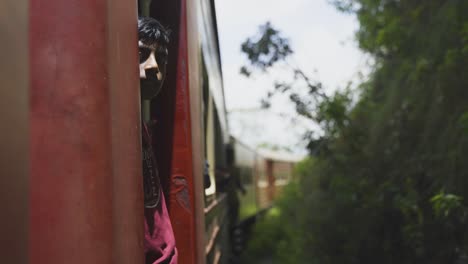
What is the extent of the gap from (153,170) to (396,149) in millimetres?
6009

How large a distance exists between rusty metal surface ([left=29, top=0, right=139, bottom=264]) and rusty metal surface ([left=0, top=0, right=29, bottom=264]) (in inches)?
3.1

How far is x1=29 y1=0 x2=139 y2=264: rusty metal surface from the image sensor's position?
3.54 ft

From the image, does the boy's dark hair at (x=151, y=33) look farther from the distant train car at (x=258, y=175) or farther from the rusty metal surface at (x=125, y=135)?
the distant train car at (x=258, y=175)

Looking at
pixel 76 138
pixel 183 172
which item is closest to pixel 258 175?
pixel 183 172

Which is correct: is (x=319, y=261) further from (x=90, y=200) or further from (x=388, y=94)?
(x=90, y=200)

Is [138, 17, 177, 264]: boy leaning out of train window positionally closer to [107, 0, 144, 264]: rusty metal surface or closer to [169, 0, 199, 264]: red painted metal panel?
[169, 0, 199, 264]: red painted metal panel

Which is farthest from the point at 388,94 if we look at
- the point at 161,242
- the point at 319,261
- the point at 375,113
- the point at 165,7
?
the point at 161,242

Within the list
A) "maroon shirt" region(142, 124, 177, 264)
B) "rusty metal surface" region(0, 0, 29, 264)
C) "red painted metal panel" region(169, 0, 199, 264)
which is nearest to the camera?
"rusty metal surface" region(0, 0, 29, 264)

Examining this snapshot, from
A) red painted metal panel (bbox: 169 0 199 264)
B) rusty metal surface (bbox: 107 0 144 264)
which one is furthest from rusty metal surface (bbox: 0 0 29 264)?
red painted metal panel (bbox: 169 0 199 264)

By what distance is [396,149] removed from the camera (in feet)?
23.7

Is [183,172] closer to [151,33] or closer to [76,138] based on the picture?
[151,33]

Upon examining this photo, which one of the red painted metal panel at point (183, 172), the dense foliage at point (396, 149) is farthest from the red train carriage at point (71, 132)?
the dense foliage at point (396, 149)

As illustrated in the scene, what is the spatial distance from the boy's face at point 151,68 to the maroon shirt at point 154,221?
106 mm

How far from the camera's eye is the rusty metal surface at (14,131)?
2.98ft
